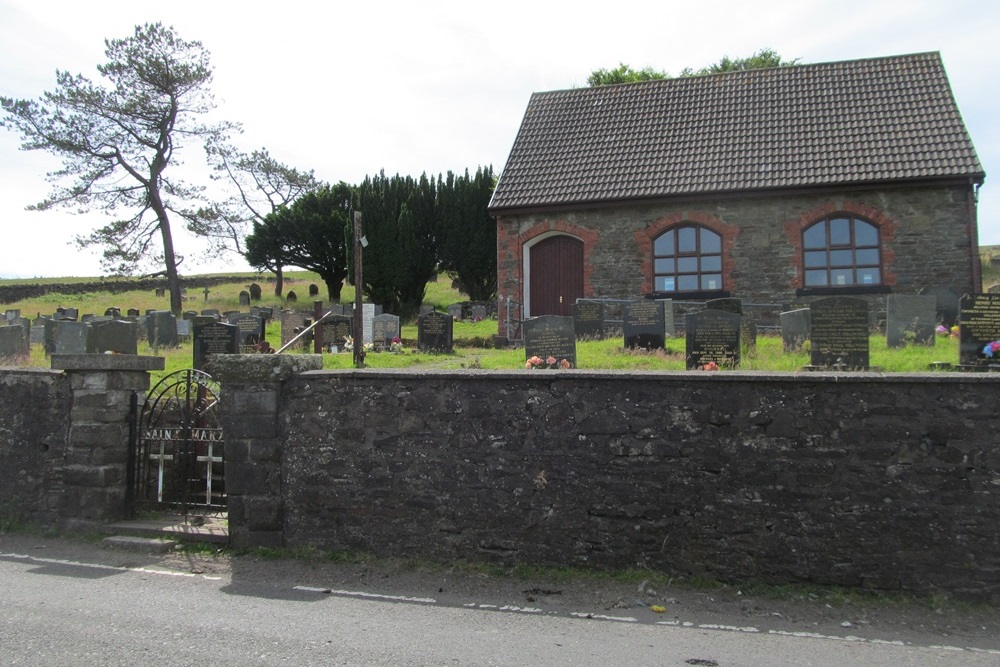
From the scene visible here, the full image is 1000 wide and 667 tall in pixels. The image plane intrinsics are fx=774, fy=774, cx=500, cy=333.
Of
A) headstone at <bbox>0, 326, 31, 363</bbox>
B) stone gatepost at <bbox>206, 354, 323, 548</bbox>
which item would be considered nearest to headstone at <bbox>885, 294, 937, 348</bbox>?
stone gatepost at <bbox>206, 354, 323, 548</bbox>

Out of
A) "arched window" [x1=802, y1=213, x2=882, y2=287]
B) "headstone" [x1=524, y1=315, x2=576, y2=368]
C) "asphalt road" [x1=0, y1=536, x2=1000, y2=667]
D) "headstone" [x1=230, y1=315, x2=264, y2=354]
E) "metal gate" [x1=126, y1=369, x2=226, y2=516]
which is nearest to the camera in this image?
"asphalt road" [x1=0, y1=536, x2=1000, y2=667]

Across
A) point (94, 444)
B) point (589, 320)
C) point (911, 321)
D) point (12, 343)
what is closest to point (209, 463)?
point (94, 444)

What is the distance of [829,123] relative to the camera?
20094mm

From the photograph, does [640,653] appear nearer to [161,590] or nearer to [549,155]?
[161,590]

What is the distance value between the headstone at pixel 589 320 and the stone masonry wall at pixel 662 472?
10.4m

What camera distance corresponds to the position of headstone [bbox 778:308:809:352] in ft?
44.3

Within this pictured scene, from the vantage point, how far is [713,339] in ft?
38.3

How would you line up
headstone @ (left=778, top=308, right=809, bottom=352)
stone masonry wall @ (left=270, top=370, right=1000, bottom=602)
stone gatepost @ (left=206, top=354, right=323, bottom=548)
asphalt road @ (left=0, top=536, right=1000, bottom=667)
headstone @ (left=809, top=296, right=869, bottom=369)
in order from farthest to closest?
headstone @ (left=778, top=308, right=809, bottom=352), headstone @ (left=809, top=296, right=869, bottom=369), stone gatepost @ (left=206, top=354, right=323, bottom=548), stone masonry wall @ (left=270, top=370, right=1000, bottom=602), asphalt road @ (left=0, top=536, right=1000, bottom=667)

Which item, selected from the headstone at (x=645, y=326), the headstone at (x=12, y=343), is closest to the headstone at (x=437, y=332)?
the headstone at (x=645, y=326)

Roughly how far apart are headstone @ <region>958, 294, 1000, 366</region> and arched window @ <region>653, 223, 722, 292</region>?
8810 mm

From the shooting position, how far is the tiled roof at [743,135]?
18609 millimetres

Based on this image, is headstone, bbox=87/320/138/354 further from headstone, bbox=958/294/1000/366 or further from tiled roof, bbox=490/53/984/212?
headstone, bbox=958/294/1000/366

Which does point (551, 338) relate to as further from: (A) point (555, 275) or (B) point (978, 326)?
(A) point (555, 275)

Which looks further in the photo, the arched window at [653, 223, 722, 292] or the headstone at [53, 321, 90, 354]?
the arched window at [653, 223, 722, 292]
